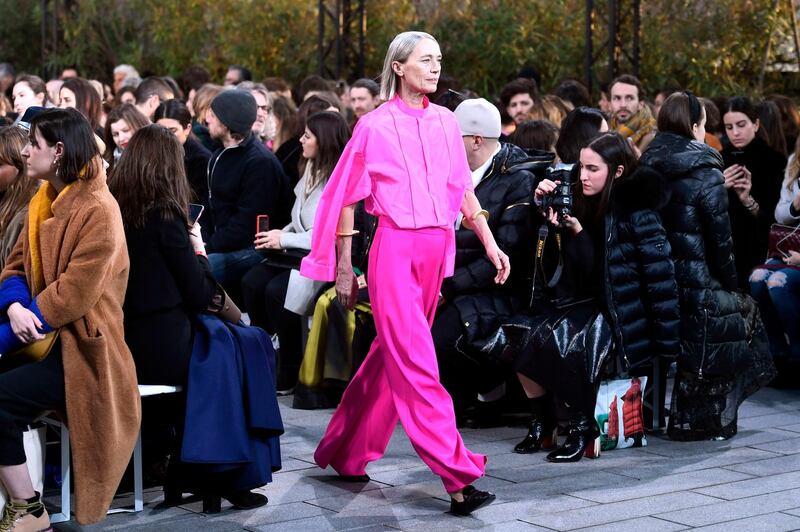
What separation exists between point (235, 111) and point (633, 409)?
119 inches

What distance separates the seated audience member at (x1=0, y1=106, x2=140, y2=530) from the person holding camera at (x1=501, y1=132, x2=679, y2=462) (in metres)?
2.08

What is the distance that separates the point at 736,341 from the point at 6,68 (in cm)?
1256

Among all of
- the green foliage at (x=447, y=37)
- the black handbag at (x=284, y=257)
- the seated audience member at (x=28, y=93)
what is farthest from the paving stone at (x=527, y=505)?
the green foliage at (x=447, y=37)

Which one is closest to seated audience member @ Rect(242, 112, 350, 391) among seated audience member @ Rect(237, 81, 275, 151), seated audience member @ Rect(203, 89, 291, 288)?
seated audience member @ Rect(203, 89, 291, 288)

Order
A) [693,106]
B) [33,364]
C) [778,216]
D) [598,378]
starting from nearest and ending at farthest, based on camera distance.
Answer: [33,364]
[598,378]
[693,106]
[778,216]

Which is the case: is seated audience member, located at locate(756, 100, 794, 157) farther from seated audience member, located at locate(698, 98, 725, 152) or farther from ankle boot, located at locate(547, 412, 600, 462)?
ankle boot, located at locate(547, 412, 600, 462)

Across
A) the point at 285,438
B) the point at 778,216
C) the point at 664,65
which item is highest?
the point at 664,65

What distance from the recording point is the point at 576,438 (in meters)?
6.23

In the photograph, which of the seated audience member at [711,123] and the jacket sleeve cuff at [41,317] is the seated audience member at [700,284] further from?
the jacket sleeve cuff at [41,317]

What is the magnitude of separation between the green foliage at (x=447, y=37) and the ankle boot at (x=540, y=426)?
435 inches

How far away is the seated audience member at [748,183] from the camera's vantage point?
8.40 m

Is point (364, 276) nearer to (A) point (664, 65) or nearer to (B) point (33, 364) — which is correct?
(B) point (33, 364)

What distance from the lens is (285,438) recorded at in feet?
22.0

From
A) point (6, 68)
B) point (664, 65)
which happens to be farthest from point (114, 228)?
point (664, 65)
